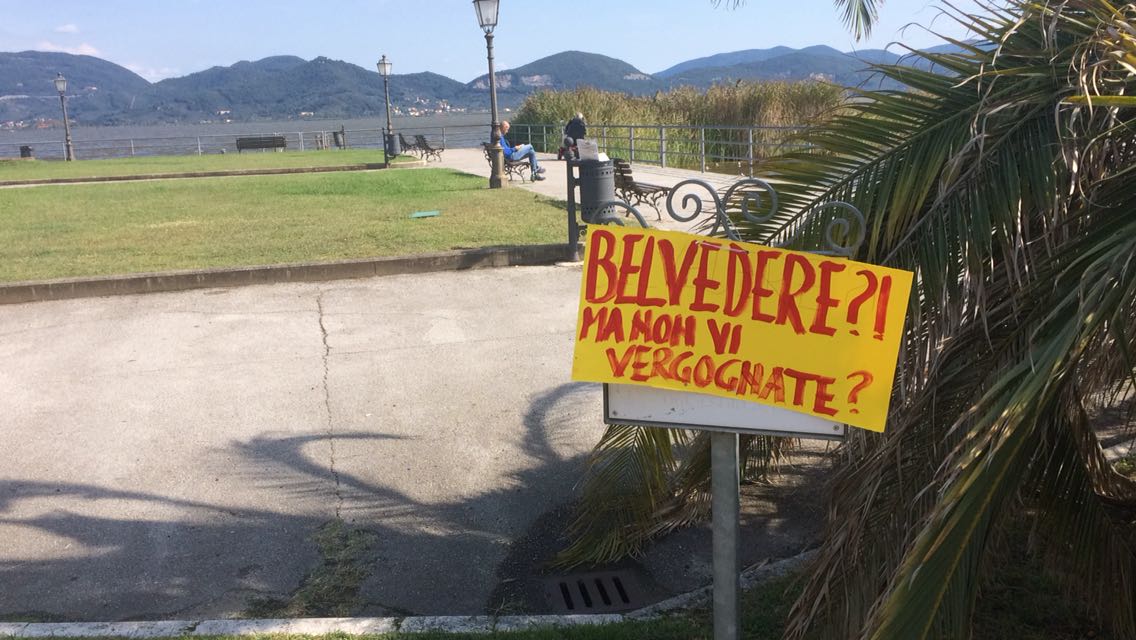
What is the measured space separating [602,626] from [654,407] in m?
1.58

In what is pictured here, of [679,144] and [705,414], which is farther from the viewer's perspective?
[679,144]

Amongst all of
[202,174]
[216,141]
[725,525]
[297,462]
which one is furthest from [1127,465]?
[216,141]

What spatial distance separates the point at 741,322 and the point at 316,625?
2321 millimetres

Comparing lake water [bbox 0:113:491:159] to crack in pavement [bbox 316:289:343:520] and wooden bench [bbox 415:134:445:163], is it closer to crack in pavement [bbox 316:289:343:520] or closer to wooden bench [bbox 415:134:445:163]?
wooden bench [bbox 415:134:445:163]

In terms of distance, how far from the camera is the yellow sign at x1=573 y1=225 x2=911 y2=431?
2.12 meters

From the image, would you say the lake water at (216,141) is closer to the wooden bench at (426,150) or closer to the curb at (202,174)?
the wooden bench at (426,150)

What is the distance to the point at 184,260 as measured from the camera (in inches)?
439

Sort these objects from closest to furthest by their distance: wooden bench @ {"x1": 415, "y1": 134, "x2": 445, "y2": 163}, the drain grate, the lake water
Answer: the drain grate → wooden bench @ {"x1": 415, "y1": 134, "x2": 445, "y2": 163} → the lake water

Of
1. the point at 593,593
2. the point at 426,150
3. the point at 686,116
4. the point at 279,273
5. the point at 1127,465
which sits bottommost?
the point at 593,593

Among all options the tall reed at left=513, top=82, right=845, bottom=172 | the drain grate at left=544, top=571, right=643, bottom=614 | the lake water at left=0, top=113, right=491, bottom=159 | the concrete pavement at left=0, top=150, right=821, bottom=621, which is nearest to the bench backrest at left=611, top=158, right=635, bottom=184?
the tall reed at left=513, top=82, right=845, bottom=172

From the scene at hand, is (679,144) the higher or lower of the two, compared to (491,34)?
lower

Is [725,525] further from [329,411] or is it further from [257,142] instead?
[257,142]

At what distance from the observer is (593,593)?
4.06m

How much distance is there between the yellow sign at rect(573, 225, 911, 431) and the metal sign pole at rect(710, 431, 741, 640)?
22cm
